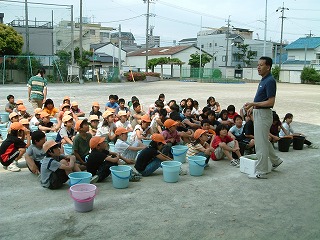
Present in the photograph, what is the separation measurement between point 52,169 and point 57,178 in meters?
0.17

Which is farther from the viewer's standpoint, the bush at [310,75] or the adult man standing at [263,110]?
the bush at [310,75]

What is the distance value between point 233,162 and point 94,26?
66.5 meters

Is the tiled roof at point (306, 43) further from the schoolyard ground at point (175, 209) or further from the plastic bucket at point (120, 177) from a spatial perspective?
the plastic bucket at point (120, 177)

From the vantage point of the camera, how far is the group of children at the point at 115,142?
556 cm

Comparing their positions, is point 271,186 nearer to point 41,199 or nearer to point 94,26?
point 41,199

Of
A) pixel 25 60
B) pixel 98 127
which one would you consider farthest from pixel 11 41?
pixel 98 127

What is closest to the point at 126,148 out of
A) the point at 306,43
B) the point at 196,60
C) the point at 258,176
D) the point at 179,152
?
the point at 179,152

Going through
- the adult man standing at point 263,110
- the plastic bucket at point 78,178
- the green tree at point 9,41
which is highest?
the green tree at point 9,41

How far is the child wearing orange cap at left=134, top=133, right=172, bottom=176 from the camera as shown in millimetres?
5918

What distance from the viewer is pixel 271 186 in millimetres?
5484

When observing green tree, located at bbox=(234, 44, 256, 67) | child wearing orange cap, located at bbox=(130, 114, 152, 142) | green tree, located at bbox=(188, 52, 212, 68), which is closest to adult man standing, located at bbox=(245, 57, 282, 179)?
child wearing orange cap, located at bbox=(130, 114, 152, 142)

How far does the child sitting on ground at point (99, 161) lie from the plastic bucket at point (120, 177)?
0.20 metres

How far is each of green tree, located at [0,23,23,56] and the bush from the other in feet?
121

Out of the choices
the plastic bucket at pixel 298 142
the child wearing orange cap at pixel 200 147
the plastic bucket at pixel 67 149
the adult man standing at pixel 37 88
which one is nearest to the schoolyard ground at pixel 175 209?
the child wearing orange cap at pixel 200 147
